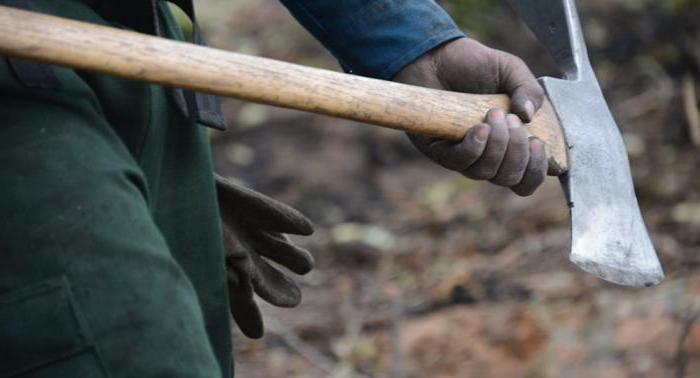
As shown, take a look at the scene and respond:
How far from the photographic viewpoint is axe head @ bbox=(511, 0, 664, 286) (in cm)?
224

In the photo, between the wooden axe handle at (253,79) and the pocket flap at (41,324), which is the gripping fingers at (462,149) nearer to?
the wooden axe handle at (253,79)

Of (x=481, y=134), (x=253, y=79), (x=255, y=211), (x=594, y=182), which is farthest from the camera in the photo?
(x=255, y=211)

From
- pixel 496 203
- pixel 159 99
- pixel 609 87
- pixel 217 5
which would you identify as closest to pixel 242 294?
pixel 159 99

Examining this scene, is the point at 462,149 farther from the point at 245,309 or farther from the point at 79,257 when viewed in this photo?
the point at 79,257

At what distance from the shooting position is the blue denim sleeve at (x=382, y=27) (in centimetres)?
234

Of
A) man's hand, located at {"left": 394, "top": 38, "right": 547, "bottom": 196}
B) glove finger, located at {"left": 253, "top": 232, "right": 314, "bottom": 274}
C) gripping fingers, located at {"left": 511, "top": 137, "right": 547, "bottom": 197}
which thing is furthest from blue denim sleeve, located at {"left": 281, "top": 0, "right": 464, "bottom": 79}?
glove finger, located at {"left": 253, "top": 232, "right": 314, "bottom": 274}

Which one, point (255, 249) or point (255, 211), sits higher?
point (255, 211)

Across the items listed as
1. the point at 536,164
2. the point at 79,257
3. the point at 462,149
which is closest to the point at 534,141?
the point at 536,164

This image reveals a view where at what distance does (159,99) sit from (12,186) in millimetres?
374

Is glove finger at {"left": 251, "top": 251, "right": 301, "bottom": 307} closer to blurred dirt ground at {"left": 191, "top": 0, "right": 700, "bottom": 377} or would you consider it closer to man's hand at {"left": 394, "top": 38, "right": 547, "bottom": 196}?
man's hand at {"left": 394, "top": 38, "right": 547, "bottom": 196}

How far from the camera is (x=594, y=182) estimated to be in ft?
7.53

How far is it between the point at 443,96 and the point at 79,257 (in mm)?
765

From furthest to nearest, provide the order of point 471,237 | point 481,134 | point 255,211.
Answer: point 471,237
point 255,211
point 481,134

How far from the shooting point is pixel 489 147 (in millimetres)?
2168
